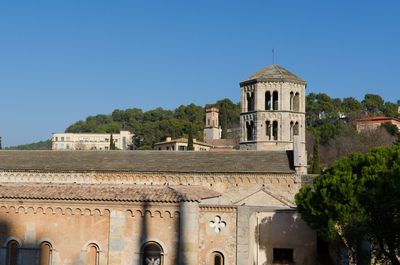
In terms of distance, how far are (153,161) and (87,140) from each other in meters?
104

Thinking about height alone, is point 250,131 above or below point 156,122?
below

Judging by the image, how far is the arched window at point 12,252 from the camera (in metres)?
22.5

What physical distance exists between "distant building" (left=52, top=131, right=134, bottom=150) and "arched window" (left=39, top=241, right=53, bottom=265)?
104641 millimetres

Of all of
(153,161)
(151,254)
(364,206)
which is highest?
(153,161)

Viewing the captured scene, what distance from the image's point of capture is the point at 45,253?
877 inches

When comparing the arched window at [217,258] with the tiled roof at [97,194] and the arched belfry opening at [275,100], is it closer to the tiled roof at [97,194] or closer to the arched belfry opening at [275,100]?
the tiled roof at [97,194]

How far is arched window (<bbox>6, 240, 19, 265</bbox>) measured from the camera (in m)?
22.5

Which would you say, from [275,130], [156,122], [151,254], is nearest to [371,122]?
[156,122]

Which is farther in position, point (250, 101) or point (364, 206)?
point (250, 101)

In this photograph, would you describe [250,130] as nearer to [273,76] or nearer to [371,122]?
[273,76]

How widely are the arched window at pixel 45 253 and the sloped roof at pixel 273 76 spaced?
2002 cm

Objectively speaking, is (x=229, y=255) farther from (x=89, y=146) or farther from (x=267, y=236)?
(x=89, y=146)

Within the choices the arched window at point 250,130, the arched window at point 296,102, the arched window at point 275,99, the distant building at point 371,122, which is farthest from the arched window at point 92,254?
the distant building at point 371,122

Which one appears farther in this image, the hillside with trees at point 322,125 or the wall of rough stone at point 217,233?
the hillside with trees at point 322,125
